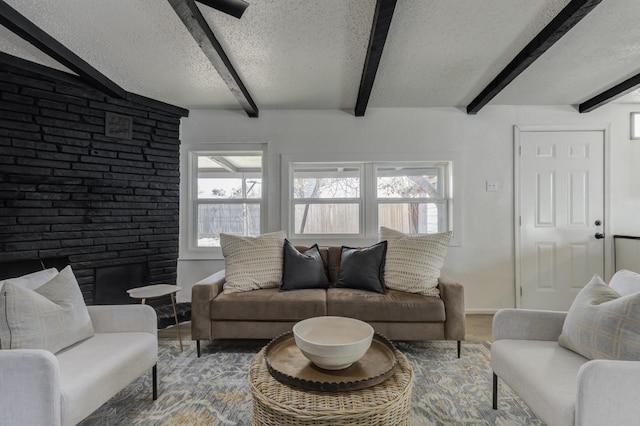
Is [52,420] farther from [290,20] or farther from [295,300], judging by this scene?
Result: [290,20]

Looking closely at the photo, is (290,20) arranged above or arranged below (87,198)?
above

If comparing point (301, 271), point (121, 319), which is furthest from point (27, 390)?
point (301, 271)

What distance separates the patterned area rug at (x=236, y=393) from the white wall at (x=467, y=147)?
1.13 meters

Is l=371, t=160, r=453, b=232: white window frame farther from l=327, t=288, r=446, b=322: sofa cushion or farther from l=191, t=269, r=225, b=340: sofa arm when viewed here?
l=191, t=269, r=225, b=340: sofa arm

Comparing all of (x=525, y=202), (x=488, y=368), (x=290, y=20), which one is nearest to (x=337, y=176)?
(x=290, y=20)

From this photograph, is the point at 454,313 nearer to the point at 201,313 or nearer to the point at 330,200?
the point at 330,200

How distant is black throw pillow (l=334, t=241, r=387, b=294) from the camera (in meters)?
2.53

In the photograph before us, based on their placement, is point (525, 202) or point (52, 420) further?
point (525, 202)

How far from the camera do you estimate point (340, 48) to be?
2.21 m

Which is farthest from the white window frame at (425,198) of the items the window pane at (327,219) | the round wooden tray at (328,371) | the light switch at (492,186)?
the round wooden tray at (328,371)

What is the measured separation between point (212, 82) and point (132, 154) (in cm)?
108

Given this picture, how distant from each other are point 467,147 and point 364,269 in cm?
193

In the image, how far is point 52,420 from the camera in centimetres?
114

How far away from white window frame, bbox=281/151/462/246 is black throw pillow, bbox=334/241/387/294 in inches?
29.2
